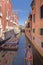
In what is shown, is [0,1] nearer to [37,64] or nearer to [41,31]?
[41,31]

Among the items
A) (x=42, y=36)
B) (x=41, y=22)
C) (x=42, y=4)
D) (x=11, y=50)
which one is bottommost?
(x=11, y=50)

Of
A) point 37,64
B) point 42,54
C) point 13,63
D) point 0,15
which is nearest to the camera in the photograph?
point 37,64

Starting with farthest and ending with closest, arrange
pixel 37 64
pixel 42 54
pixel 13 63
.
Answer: pixel 42 54, pixel 13 63, pixel 37 64

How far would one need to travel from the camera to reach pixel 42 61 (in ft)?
35.5

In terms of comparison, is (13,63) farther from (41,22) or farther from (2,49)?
(2,49)

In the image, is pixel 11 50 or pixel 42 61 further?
pixel 11 50

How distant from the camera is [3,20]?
2370 cm

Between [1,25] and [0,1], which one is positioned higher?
[0,1]

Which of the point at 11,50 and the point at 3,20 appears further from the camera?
the point at 3,20

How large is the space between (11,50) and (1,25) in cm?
763

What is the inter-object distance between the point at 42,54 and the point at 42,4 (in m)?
3.65

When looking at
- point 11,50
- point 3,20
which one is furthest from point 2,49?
point 3,20

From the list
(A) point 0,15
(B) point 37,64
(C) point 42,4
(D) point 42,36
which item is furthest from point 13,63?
(A) point 0,15

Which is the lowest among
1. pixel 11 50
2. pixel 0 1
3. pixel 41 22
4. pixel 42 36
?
pixel 11 50
